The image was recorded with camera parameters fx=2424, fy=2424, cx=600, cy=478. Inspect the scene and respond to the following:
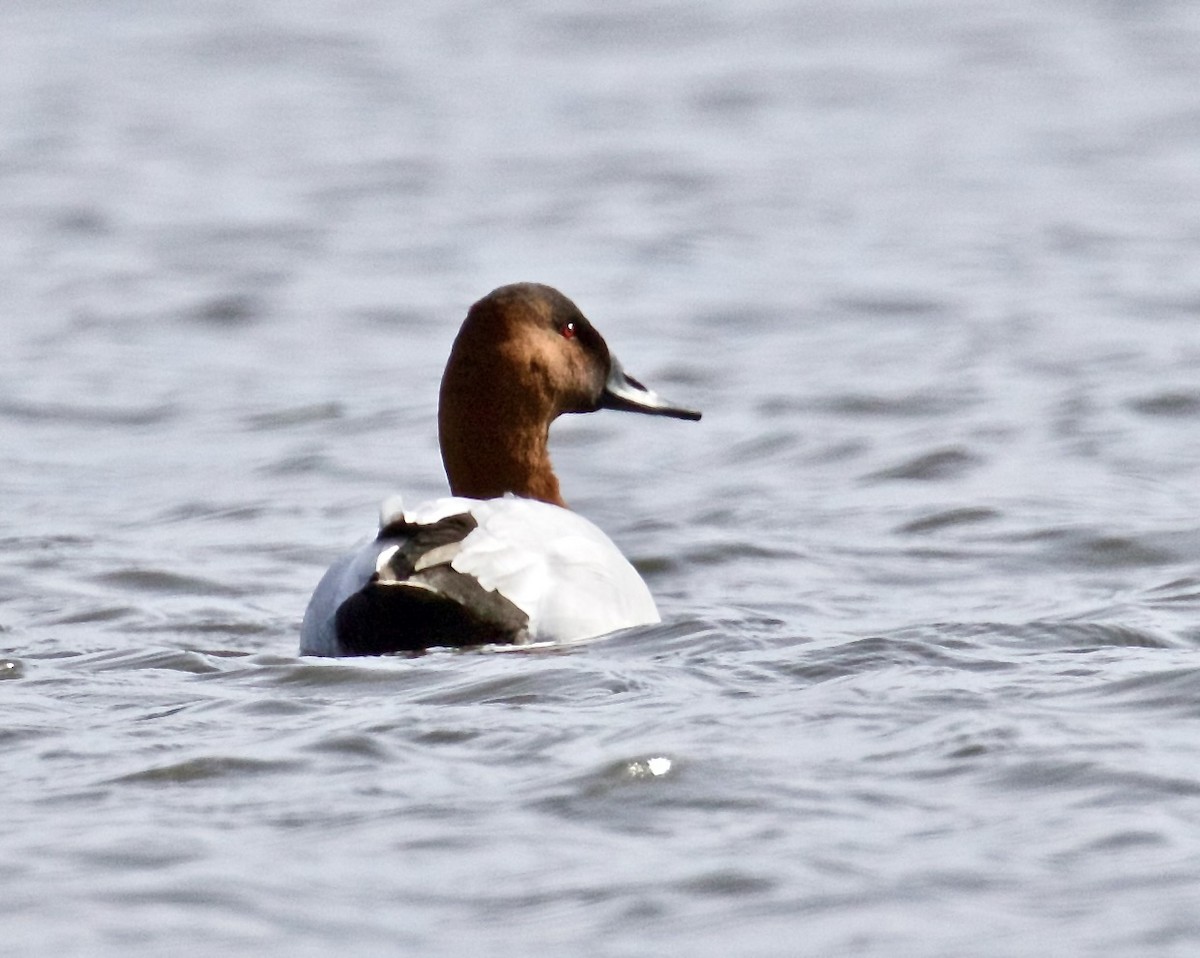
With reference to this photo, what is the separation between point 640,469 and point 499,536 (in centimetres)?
396

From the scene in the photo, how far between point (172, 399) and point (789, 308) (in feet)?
12.0

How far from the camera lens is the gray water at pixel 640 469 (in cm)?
496

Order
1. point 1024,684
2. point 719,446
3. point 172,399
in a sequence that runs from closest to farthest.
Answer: point 1024,684
point 719,446
point 172,399

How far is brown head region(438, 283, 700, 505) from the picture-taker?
26.1ft

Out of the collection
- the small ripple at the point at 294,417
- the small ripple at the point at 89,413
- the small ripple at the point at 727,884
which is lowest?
the small ripple at the point at 294,417

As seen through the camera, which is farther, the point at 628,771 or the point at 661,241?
the point at 661,241

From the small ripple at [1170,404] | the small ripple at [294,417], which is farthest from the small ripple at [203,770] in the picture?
the small ripple at [1170,404]

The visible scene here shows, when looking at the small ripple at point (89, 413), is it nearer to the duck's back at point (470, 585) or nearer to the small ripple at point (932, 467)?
the small ripple at point (932, 467)

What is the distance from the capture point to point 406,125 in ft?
63.2

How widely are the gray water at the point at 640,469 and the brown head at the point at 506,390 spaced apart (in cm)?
71

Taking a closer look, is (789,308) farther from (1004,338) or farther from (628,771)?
(628,771)

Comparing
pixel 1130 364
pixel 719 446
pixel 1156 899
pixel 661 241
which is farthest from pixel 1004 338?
pixel 1156 899

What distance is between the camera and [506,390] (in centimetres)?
799

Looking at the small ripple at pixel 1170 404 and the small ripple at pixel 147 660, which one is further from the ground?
the small ripple at pixel 147 660
